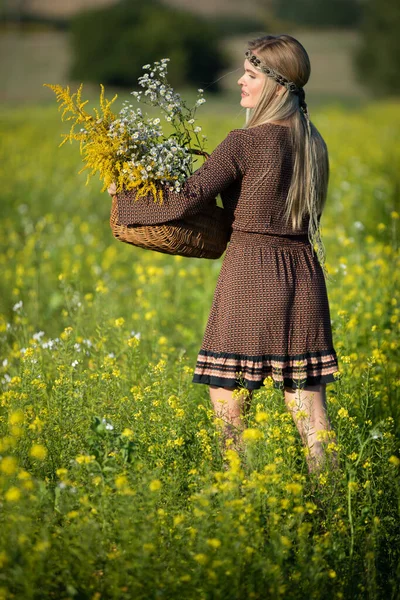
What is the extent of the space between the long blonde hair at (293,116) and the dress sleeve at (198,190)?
174mm

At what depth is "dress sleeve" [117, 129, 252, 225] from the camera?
2783 millimetres

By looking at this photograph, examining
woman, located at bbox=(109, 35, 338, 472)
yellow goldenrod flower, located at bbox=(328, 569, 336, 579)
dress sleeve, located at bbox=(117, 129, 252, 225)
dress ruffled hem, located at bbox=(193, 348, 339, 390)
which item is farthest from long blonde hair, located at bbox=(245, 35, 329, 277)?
yellow goldenrod flower, located at bbox=(328, 569, 336, 579)

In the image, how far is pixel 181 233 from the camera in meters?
2.88

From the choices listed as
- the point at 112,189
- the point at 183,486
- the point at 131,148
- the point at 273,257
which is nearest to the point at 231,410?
the point at 183,486

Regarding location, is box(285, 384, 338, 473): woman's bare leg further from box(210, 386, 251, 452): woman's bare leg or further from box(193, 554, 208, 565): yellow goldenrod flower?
box(193, 554, 208, 565): yellow goldenrod flower

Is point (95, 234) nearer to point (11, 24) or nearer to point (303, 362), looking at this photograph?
point (303, 362)

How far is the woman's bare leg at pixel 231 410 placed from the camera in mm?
3002

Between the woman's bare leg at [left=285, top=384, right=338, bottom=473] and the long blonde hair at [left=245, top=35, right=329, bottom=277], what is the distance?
2.13 feet

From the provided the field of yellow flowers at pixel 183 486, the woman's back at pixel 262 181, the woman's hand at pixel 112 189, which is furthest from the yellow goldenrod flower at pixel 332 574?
the woman's hand at pixel 112 189

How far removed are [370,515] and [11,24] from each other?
43.0 metres

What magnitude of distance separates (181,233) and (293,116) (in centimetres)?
63

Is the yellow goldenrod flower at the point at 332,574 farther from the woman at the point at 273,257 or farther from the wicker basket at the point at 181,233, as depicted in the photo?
the wicker basket at the point at 181,233

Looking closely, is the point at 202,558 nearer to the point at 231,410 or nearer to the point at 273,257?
the point at 231,410

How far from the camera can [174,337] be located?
5.55 m
